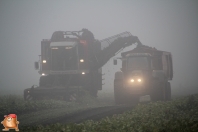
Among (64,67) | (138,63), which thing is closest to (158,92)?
(138,63)

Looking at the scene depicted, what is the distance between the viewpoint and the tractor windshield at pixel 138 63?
26.8 m

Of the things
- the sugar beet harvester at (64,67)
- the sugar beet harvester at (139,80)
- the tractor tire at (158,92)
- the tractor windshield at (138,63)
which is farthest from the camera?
the sugar beet harvester at (64,67)

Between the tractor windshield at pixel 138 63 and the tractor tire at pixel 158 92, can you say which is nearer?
the tractor tire at pixel 158 92

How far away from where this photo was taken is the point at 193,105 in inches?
818

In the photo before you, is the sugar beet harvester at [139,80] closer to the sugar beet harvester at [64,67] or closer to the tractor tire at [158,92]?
the tractor tire at [158,92]

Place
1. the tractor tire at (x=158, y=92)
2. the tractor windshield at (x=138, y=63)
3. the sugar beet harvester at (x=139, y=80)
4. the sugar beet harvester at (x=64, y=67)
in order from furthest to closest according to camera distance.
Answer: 1. the sugar beet harvester at (x=64, y=67)
2. the tractor windshield at (x=138, y=63)
3. the tractor tire at (x=158, y=92)
4. the sugar beet harvester at (x=139, y=80)

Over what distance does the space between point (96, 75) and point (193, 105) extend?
14.9m

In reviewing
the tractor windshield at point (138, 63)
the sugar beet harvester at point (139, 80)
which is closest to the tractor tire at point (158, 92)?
the sugar beet harvester at point (139, 80)

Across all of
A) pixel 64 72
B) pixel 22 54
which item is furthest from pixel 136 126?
pixel 22 54

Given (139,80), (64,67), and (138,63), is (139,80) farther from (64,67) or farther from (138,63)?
(64,67)

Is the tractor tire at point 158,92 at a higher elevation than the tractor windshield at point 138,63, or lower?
lower

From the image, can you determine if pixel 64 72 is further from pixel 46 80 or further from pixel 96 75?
pixel 96 75

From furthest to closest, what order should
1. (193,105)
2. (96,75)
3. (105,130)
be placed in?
(96,75)
(193,105)
(105,130)

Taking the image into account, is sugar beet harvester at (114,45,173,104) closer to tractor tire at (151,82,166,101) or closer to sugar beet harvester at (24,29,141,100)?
tractor tire at (151,82,166,101)
